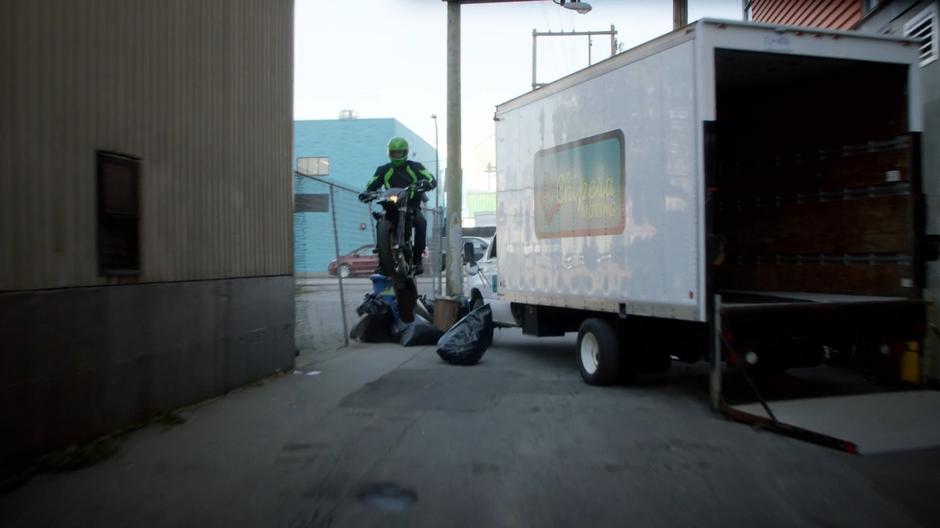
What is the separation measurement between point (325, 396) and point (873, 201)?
18.6 feet

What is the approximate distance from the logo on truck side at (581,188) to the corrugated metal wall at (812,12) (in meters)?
5.65

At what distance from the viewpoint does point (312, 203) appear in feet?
32.8

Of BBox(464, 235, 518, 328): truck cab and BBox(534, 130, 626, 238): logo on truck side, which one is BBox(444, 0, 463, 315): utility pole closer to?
BBox(464, 235, 518, 328): truck cab

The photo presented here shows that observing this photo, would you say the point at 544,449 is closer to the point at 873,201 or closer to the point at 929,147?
the point at 873,201

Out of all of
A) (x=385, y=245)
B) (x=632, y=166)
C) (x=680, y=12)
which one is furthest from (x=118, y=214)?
(x=680, y=12)

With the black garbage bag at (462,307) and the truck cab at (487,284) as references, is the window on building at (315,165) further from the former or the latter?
the black garbage bag at (462,307)

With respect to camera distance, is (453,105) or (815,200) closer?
(815,200)

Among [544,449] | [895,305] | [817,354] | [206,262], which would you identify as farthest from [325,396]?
[895,305]

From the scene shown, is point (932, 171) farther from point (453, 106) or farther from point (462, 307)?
point (453, 106)

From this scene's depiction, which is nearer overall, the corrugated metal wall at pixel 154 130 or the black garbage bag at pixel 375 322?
the corrugated metal wall at pixel 154 130

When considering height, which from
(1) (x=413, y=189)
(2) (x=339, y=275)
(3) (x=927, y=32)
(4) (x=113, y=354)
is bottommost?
(4) (x=113, y=354)

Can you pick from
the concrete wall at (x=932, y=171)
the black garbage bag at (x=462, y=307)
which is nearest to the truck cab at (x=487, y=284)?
the black garbage bag at (x=462, y=307)

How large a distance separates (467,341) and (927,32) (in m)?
6.10

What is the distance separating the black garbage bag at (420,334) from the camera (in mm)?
10461
